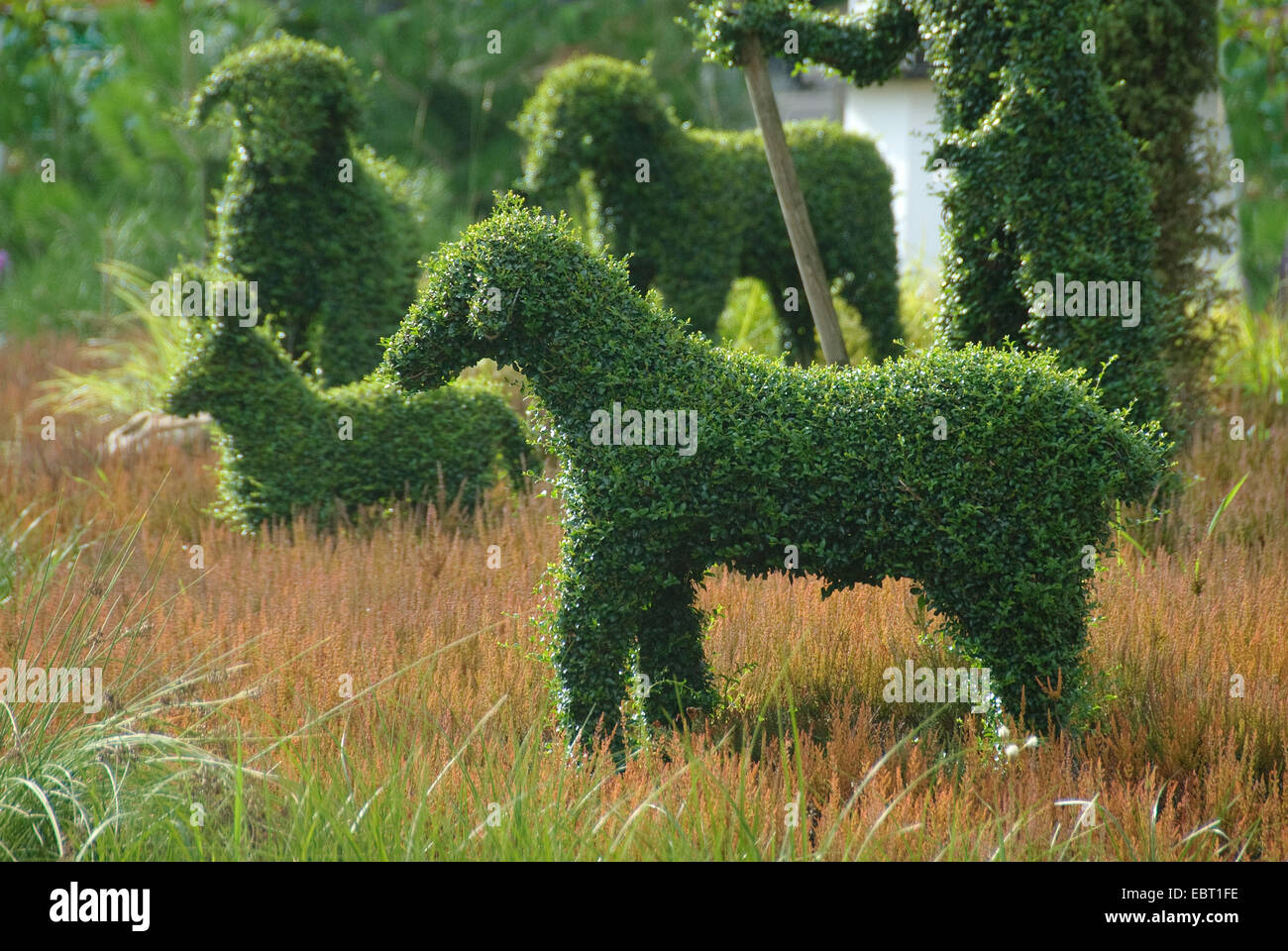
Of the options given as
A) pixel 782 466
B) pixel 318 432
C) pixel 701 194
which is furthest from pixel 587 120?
pixel 782 466

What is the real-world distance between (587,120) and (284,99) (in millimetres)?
1821

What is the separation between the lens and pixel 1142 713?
438cm

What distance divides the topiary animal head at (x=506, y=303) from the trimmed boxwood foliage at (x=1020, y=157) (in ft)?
8.01

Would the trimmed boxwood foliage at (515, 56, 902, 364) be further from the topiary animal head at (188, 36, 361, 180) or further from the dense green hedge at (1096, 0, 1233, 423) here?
the dense green hedge at (1096, 0, 1233, 423)

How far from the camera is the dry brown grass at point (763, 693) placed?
3510 millimetres

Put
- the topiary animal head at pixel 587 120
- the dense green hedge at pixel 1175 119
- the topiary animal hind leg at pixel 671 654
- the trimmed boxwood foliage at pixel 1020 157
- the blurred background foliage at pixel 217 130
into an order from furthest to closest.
Result: the blurred background foliage at pixel 217 130 → the topiary animal head at pixel 587 120 → the dense green hedge at pixel 1175 119 → the trimmed boxwood foliage at pixel 1020 157 → the topiary animal hind leg at pixel 671 654

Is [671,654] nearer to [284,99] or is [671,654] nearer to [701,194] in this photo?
[701,194]

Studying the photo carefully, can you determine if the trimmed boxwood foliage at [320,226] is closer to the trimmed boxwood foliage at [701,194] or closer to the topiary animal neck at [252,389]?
the trimmed boxwood foliage at [701,194]

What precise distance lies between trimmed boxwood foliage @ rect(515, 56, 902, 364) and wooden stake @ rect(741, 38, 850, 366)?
6.47ft

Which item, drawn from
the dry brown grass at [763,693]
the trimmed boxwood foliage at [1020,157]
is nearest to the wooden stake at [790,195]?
the trimmed boxwood foliage at [1020,157]
